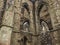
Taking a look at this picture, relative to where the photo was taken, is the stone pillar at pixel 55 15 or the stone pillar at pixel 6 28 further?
the stone pillar at pixel 55 15

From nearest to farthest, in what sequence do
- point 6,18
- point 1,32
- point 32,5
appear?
1. point 1,32
2. point 6,18
3. point 32,5

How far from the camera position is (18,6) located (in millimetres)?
10453

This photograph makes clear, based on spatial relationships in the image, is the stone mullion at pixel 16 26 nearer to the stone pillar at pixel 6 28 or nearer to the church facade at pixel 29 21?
the church facade at pixel 29 21

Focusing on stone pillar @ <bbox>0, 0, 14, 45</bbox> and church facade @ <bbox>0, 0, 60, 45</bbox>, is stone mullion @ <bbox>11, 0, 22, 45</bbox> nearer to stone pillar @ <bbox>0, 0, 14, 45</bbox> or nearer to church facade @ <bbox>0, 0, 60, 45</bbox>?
church facade @ <bbox>0, 0, 60, 45</bbox>

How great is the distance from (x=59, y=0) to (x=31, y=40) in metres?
4.10

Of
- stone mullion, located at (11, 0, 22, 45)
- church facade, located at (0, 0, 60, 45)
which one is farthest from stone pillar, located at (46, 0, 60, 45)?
stone mullion, located at (11, 0, 22, 45)

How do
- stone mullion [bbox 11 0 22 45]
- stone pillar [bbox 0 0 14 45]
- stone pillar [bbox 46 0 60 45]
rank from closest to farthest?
stone pillar [bbox 0 0 14 45], stone pillar [bbox 46 0 60 45], stone mullion [bbox 11 0 22 45]

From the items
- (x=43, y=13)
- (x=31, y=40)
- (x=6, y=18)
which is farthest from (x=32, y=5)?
(x=6, y=18)

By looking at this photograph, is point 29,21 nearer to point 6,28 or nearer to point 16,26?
point 16,26

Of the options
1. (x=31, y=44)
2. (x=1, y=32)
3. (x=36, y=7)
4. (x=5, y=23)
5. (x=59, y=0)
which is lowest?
(x=31, y=44)

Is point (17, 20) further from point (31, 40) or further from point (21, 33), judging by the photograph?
point (31, 40)

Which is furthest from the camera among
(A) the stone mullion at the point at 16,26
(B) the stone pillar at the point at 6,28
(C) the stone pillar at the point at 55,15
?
(A) the stone mullion at the point at 16,26

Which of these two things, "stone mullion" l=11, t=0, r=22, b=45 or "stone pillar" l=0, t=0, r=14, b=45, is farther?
"stone mullion" l=11, t=0, r=22, b=45

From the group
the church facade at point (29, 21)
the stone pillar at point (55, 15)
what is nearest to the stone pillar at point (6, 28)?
the church facade at point (29, 21)
